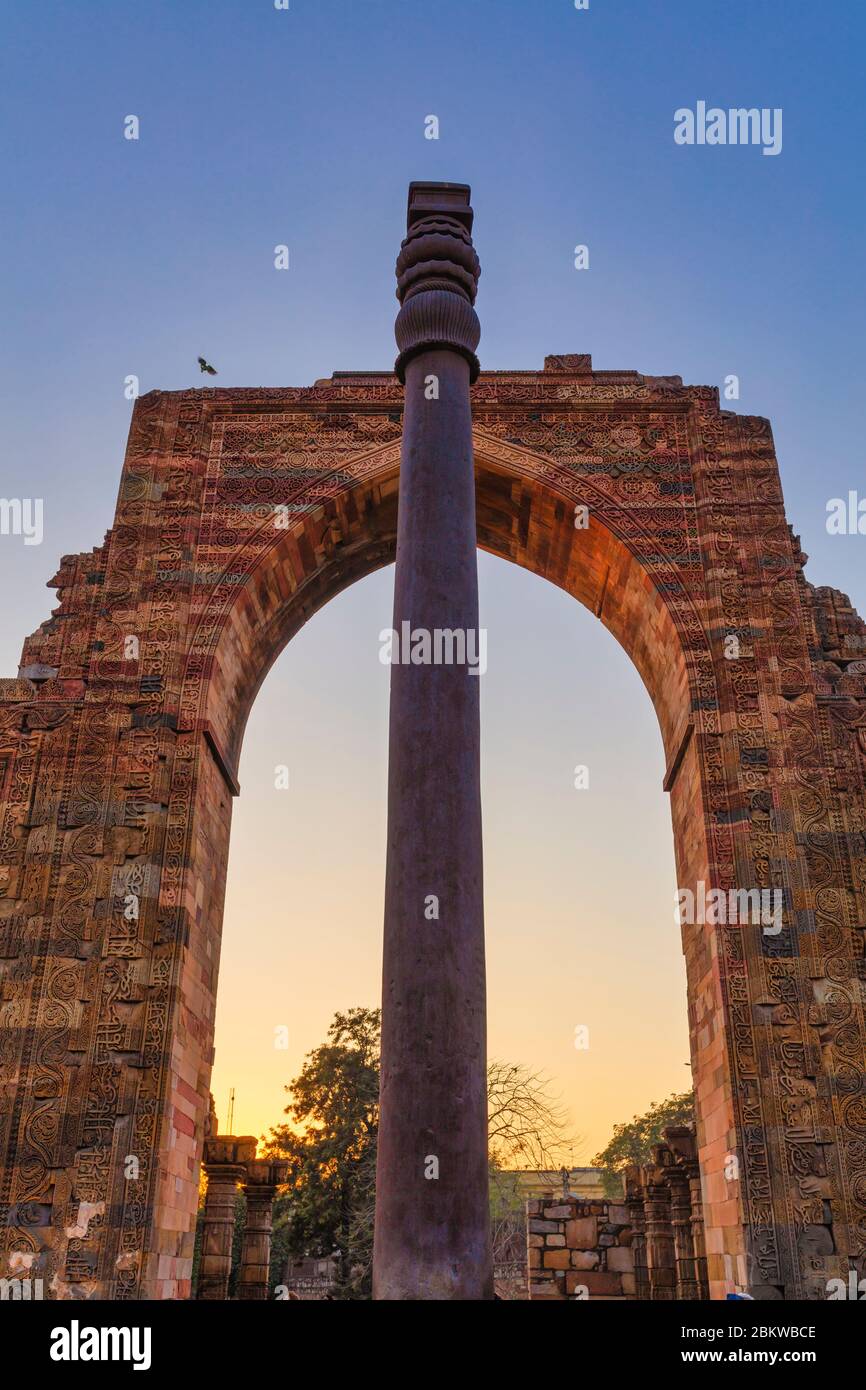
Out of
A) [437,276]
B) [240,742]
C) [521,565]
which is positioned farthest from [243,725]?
[437,276]

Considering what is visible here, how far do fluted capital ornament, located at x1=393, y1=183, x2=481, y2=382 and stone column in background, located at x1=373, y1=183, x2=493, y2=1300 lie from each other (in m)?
0.01

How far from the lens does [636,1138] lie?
4538 centimetres

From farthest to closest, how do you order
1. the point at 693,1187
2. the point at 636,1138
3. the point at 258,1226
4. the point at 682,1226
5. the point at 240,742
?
1. the point at 636,1138
2. the point at 258,1226
3. the point at 682,1226
4. the point at 693,1187
5. the point at 240,742

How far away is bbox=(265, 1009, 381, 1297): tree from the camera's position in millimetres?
24172

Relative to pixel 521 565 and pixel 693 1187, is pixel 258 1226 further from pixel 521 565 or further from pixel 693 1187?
pixel 521 565

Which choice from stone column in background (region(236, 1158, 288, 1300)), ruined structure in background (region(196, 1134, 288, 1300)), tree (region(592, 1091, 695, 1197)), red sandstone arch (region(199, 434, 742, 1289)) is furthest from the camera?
tree (region(592, 1091, 695, 1197))

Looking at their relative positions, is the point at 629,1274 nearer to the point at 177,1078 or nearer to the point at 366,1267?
the point at 366,1267

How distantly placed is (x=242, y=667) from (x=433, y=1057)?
7.97 metres

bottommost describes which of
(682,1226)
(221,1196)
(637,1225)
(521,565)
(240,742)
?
(682,1226)

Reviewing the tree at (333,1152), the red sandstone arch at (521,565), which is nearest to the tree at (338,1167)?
the tree at (333,1152)

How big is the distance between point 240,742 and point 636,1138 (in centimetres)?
3895

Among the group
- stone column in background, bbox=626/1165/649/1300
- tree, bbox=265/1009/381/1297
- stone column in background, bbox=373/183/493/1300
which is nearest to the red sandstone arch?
stone column in background, bbox=373/183/493/1300

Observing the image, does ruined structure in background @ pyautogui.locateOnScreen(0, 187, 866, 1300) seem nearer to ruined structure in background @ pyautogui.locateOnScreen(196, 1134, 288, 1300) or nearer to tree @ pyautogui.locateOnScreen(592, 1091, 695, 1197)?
ruined structure in background @ pyautogui.locateOnScreen(196, 1134, 288, 1300)

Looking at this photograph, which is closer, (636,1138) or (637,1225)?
(637,1225)
